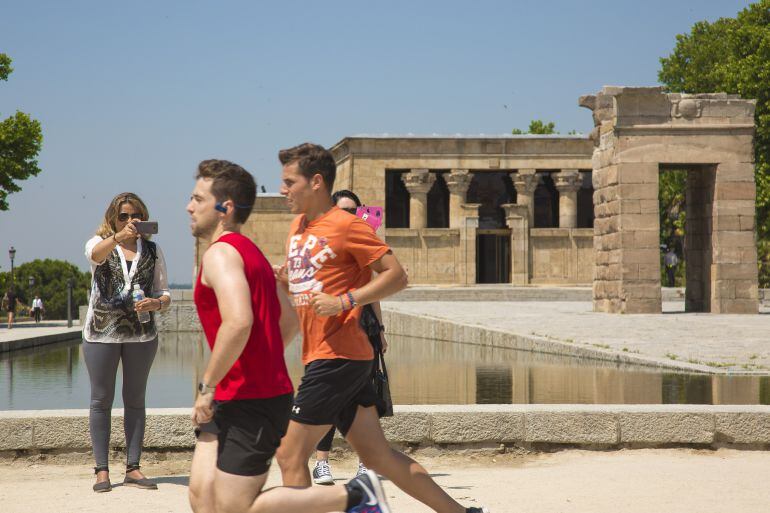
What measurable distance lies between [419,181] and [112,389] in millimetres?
41313

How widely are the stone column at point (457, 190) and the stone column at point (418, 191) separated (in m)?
0.88

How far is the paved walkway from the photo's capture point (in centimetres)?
1571

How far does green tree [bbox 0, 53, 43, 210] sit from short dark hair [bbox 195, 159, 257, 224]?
2881 cm

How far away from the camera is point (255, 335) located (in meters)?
4.11

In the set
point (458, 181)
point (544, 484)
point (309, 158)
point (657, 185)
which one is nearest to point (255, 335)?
point (309, 158)

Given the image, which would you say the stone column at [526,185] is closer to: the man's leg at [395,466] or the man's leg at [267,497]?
the man's leg at [395,466]

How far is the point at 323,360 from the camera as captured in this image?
4961 mm

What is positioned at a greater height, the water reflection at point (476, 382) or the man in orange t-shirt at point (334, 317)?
the man in orange t-shirt at point (334, 317)

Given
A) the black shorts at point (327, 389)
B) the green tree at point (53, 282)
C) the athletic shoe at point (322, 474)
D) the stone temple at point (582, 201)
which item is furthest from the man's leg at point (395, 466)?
the green tree at point (53, 282)

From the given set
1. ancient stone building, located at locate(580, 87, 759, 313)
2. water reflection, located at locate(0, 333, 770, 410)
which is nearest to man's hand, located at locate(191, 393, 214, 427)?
water reflection, located at locate(0, 333, 770, 410)

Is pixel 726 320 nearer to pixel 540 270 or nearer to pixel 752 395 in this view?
pixel 752 395

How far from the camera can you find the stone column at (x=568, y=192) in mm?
49250

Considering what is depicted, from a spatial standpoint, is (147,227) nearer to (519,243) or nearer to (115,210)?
(115,210)

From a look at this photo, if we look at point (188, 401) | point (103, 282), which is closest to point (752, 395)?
point (188, 401)
